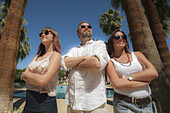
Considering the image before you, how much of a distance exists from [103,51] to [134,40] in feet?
5.94

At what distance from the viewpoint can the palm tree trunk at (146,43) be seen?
2633 millimetres

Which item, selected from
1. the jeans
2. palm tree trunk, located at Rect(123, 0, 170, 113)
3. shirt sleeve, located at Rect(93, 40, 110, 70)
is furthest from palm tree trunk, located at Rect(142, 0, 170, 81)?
the jeans

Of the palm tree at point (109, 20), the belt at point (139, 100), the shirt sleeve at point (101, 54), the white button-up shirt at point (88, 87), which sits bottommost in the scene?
the belt at point (139, 100)

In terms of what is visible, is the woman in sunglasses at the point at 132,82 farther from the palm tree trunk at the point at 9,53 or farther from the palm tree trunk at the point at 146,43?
the palm tree trunk at the point at 9,53

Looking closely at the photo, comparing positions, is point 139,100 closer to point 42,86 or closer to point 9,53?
point 42,86

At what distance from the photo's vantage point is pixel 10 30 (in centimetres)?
388

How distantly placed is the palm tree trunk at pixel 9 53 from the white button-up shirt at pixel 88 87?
2.94 metres

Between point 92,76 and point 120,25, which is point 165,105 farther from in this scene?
point 120,25

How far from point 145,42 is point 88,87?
2.16 m

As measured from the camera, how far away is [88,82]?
66.1 inches

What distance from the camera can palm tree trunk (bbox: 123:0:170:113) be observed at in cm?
263

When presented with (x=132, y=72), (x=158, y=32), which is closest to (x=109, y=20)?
(x=158, y=32)

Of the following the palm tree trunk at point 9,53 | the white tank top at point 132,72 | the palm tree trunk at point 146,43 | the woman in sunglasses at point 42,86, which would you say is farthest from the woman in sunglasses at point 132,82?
the palm tree trunk at point 9,53

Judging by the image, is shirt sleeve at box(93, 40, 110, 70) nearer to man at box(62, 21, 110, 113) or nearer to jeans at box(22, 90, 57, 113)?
man at box(62, 21, 110, 113)
